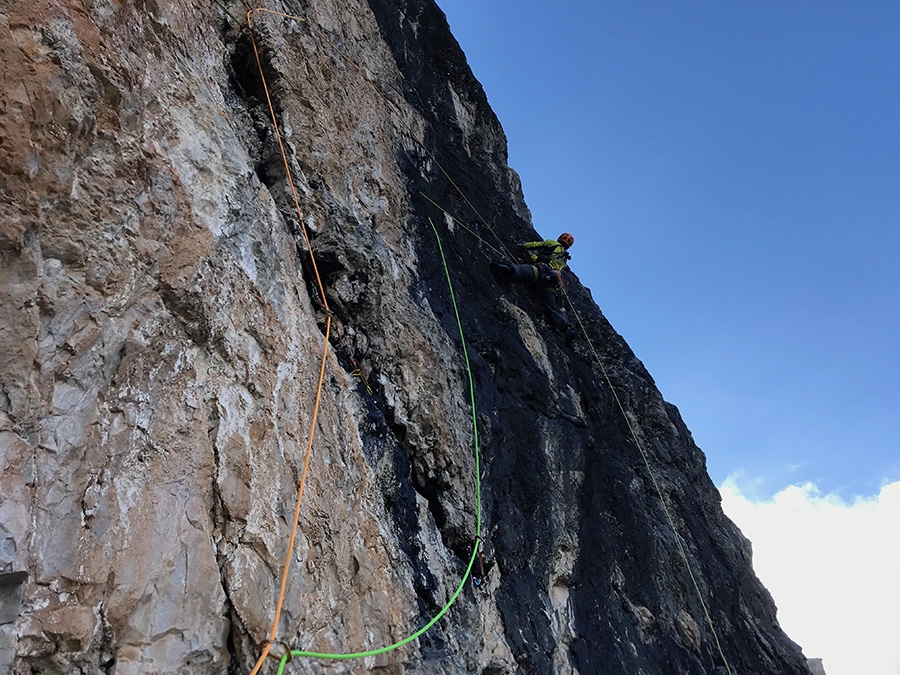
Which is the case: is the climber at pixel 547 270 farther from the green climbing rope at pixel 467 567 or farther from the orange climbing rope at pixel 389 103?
the green climbing rope at pixel 467 567

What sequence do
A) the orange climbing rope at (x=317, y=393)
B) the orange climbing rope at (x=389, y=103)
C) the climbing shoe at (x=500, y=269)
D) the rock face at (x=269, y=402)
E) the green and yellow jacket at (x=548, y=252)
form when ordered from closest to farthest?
the rock face at (x=269, y=402) → the orange climbing rope at (x=317, y=393) → the orange climbing rope at (x=389, y=103) → the climbing shoe at (x=500, y=269) → the green and yellow jacket at (x=548, y=252)

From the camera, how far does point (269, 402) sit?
3543 millimetres

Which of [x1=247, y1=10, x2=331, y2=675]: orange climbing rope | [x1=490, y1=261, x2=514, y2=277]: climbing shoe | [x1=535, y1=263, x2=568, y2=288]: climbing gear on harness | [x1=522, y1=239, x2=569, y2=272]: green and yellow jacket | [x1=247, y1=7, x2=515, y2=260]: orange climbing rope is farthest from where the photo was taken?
[x1=522, y1=239, x2=569, y2=272]: green and yellow jacket

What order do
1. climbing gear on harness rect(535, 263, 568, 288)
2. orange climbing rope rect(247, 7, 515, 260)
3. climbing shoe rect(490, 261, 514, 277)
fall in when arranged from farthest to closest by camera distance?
climbing gear on harness rect(535, 263, 568, 288) → climbing shoe rect(490, 261, 514, 277) → orange climbing rope rect(247, 7, 515, 260)

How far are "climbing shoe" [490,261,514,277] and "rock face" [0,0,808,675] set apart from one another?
24cm

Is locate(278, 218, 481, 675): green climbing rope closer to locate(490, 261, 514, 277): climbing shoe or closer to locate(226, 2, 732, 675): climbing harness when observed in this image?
locate(226, 2, 732, 675): climbing harness

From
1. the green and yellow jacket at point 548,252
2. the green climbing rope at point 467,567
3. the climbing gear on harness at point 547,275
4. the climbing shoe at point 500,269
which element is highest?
the green and yellow jacket at point 548,252

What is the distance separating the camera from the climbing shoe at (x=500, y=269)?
310 inches

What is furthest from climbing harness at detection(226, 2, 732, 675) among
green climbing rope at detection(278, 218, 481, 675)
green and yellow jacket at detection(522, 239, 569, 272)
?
green and yellow jacket at detection(522, 239, 569, 272)

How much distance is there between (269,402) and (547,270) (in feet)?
19.1

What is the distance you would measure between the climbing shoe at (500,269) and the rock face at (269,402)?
240 millimetres

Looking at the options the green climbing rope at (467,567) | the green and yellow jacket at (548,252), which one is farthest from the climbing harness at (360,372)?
the green and yellow jacket at (548,252)

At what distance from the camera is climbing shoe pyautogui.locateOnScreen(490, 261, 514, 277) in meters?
7.87

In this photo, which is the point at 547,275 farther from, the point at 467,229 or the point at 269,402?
the point at 269,402
